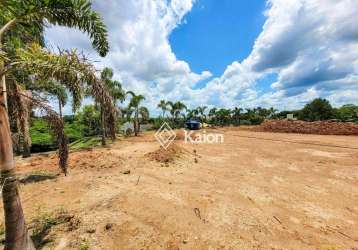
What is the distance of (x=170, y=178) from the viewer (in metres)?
8.34

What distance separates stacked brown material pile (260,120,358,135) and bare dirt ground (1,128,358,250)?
53.1 feet

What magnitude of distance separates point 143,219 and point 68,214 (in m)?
2.08

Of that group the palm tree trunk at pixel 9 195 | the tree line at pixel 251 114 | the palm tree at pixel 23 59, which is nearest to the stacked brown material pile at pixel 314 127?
the tree line at pixel 251 114

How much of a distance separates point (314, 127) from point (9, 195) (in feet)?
100

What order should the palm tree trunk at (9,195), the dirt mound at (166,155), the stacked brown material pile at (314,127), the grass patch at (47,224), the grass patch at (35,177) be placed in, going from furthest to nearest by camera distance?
the stacked brown material pile at (314,127)
the dirt mound at (166,155)
the grass patch at (35,177)
the grass patch at (47,224)
the palm tree trunk at (9,195)

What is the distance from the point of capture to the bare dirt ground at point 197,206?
4211 millimetres

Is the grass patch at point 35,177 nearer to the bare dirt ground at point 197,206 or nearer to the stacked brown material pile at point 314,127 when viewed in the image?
the bare dirt ground at point 197,206

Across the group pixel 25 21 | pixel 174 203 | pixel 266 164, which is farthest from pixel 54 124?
pixel 266 164

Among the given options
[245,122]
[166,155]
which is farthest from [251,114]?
[166,155]

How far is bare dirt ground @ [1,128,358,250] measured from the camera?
421 centimetres

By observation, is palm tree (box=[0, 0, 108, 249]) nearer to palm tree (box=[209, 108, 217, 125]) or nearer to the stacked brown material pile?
the stacked brown material pile

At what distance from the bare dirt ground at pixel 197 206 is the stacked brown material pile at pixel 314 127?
16174mm

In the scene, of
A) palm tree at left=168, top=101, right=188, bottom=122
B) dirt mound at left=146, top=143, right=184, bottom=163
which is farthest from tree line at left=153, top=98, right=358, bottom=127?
dirt mound at left=146, top=143, right=184, bottom=163

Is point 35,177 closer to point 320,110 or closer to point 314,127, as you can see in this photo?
point 314,127
